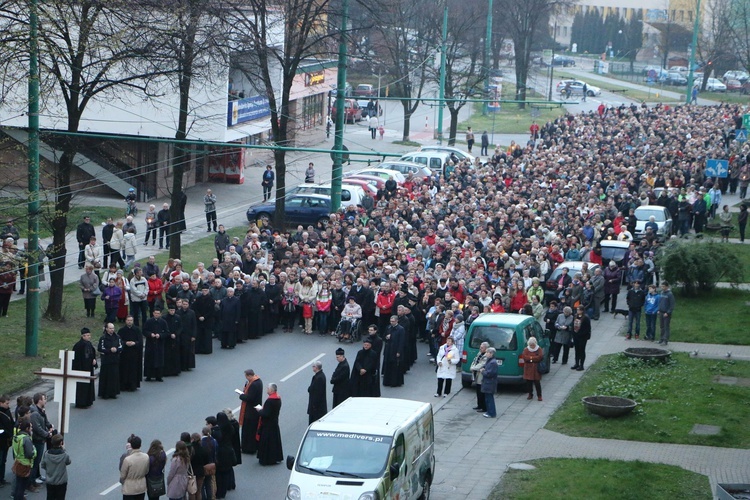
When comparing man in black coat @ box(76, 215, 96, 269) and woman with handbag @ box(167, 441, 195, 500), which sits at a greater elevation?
man in black coat @ box(76, 215, 96, 269)

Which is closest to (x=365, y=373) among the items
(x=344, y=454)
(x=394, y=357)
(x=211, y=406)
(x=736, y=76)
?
(x=394, y=357)

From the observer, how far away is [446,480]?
1786cm

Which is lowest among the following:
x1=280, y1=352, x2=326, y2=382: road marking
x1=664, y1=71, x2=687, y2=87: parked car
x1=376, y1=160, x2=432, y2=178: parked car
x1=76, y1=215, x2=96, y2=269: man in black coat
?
x1=280, y1=352, x2=326, y2=382: road marking

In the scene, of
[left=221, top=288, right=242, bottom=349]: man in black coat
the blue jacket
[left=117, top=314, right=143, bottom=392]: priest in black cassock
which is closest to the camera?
[left=117, top=314, right=143, bottom=392]: priest in black cassock

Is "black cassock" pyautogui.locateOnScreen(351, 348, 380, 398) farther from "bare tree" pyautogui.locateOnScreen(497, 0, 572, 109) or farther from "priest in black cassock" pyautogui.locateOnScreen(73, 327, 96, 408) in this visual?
"bare tree" pyautogui.locateOnScreen(497, 0, 572, 109)

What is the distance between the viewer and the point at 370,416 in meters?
15.9

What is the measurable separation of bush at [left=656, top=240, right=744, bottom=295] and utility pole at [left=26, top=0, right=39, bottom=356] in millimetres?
16571

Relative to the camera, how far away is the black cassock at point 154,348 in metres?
23.0

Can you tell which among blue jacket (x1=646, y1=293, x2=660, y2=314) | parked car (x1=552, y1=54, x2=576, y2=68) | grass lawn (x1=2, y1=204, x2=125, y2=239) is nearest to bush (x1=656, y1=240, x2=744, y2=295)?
blue jacket (x1=646, y1=293, x2=660, y2=314)

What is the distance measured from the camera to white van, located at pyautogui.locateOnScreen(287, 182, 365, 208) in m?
40.9

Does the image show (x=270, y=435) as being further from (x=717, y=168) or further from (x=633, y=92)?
(x=633, y=92)

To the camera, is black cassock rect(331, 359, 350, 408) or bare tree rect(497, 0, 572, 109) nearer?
black cassock rect(331, 359, 350, 408)

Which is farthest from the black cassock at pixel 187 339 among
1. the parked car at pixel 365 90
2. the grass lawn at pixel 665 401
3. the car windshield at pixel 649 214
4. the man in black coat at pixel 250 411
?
the parked car at pixel 365 90

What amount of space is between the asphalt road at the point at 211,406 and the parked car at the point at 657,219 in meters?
12.2
